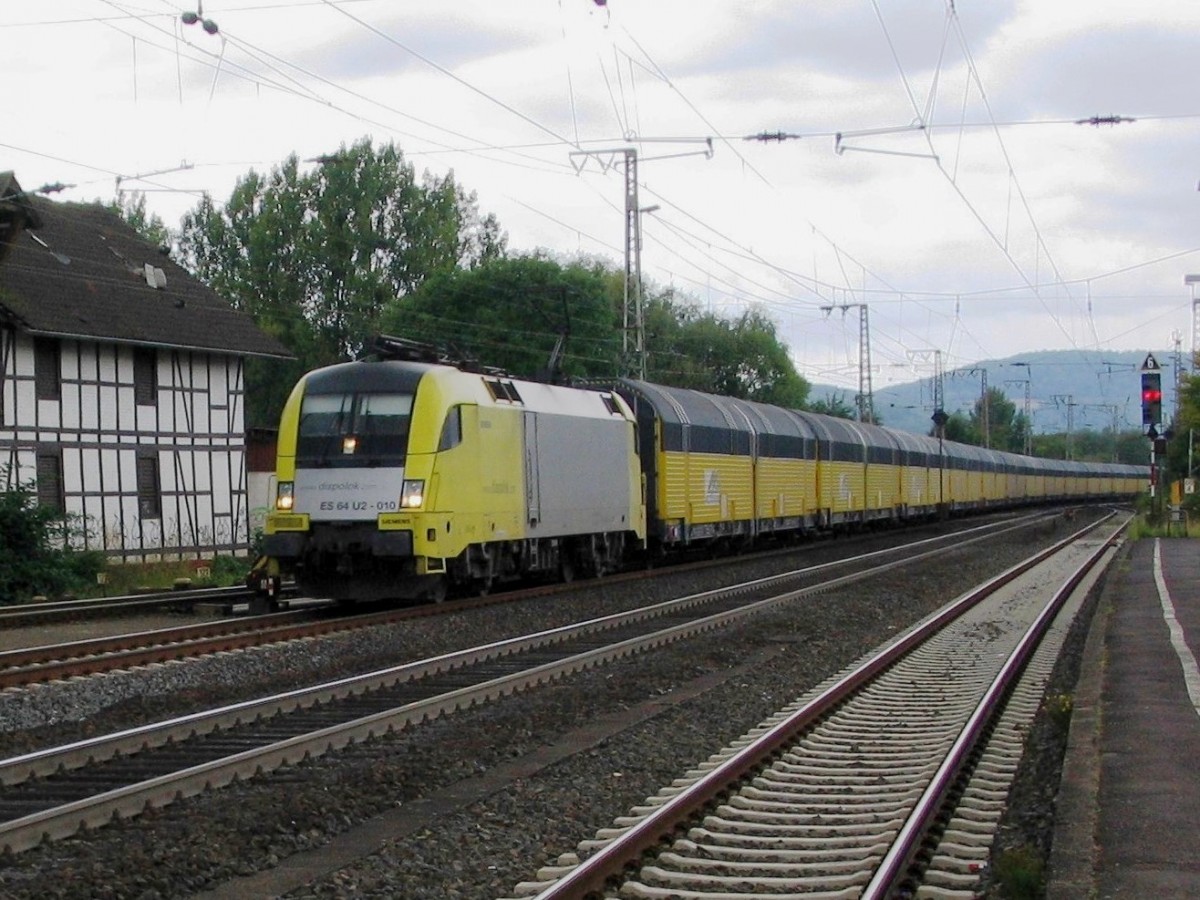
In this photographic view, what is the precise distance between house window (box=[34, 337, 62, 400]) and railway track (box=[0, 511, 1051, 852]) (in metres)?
18.5

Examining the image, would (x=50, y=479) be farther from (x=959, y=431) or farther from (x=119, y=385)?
(x=959, y=431)

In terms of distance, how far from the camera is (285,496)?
18.1 m

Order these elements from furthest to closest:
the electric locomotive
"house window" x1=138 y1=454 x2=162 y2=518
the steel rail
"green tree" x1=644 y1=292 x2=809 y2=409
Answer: "green tree" x1=644 y1=292 x2=809 y2=409 < "house window" x1=138 y1=454 x2=162 y2=518 < the electric locomotive < the steel rail

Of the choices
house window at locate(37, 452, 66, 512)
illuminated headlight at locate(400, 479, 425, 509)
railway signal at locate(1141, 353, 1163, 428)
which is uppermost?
railway signal at locate(1141, 353, 1163, 428)

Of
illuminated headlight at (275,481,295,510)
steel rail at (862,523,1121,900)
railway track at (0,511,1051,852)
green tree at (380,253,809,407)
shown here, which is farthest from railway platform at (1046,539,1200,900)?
green tree at (380,253,809,407)

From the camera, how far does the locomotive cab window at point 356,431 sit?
58.2ft

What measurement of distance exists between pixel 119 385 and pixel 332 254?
1378 inches

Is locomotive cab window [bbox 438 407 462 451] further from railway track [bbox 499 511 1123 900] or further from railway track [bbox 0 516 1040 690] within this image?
railway track [bbox 499 511 1123 900]

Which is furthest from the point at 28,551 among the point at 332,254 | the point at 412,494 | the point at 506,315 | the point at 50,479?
the point at 332,254

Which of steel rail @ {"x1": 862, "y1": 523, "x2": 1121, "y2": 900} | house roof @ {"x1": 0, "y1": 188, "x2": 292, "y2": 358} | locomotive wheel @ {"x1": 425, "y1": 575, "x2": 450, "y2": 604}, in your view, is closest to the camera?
steel rail @ {"x1": 862, "y1": 523, "x2": 1121, "y2": 900}

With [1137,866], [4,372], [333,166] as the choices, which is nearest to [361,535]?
[1137,866]

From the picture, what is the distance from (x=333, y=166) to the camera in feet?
219

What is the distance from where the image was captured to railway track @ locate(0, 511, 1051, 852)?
757cm

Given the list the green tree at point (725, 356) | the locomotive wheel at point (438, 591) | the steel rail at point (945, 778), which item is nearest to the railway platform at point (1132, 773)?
the steel rail at point (945, 778)
